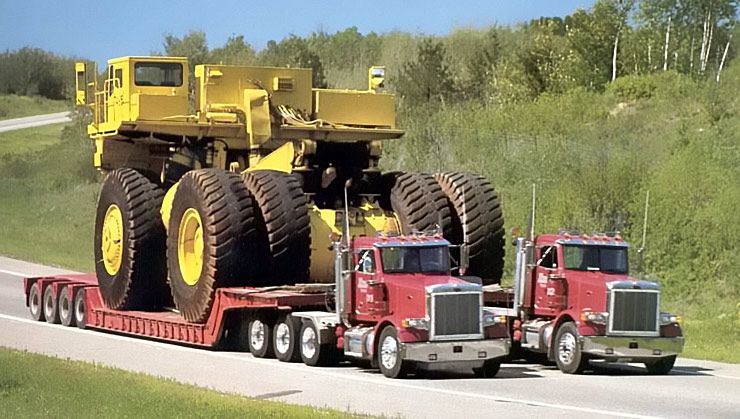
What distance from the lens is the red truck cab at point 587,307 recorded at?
22.0 m

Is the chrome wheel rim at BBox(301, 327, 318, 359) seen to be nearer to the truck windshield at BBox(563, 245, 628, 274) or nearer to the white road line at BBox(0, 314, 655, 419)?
the white road line at BBox(0, 314, 655, 419)

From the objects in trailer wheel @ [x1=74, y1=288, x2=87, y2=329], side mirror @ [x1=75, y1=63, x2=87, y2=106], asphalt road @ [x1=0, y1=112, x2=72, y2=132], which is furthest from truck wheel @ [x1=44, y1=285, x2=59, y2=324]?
asphalt road @ [x1=0, y1=112, x2=72, y2=132]

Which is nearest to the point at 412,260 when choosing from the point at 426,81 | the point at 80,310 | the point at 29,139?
the point at 80,310

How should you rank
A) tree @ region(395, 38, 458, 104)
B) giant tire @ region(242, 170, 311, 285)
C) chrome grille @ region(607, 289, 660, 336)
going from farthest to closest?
tree @ region(395, 38, 458, 104)
giant tire @ region(242, 170, 311, 285)
chrome grille @ region(607, 289, 660, 336)

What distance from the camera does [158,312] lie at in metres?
27.9

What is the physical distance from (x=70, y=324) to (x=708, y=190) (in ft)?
56.7

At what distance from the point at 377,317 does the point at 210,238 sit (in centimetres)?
405

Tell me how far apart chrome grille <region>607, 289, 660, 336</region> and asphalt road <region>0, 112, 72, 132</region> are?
38033 millimetres

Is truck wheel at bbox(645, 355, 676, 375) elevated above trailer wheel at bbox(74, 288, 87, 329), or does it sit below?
above

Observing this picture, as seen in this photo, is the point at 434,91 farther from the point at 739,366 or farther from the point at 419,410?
the point at 419,410

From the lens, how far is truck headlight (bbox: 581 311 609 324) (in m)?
22.0

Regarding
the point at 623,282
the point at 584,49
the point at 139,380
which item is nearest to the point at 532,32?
the point at 584,49

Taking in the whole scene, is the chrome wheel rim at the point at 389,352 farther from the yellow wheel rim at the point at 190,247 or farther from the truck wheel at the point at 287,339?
the yellow wheel rim at the point at 190,247

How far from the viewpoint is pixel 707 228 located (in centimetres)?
3647
